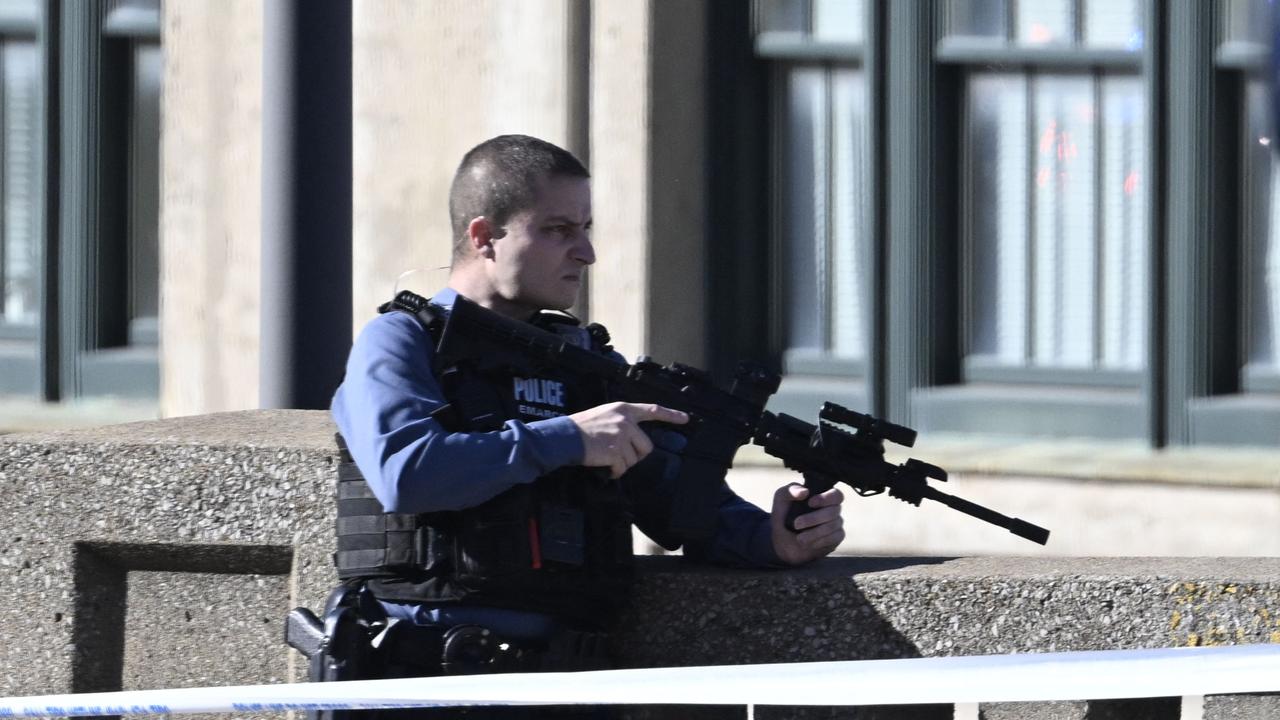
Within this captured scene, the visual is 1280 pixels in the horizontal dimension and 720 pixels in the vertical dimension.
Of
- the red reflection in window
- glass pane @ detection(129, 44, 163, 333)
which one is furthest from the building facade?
glass pane @ detection(129, 44, 163, 333)

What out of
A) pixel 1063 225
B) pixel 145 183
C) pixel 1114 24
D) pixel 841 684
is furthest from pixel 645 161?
pixel 841 684

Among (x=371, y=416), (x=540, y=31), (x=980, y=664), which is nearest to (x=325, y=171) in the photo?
(x=371, y=416)

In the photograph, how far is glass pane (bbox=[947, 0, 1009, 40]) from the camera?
6676 mm

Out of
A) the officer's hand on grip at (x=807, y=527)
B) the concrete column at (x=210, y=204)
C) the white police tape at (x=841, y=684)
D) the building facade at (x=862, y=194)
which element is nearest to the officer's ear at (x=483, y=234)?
the officer's hand on grip at (x=807, y=527)

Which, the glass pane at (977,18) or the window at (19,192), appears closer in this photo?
the glass pane at (977,18)

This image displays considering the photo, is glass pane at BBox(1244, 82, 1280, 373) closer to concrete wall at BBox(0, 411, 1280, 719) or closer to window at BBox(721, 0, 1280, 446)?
window at BBox(721, 0, 1280, 446)

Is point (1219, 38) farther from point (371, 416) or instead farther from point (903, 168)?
point (371, 416)

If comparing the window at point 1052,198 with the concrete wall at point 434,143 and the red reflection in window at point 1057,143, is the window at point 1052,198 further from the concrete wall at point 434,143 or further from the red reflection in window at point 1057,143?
the concrete wall at point 434,143

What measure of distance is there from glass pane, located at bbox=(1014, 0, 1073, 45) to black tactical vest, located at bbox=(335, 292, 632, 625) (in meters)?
4.07

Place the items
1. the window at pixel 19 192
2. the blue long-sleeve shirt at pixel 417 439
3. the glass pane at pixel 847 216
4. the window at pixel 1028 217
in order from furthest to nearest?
the window at pixel 19 192, the glass pane at pixel 847 216, the window at pixel 1028 217, the blue long-sleeve shirt at pixel 417 439

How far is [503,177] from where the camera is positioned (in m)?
3.15

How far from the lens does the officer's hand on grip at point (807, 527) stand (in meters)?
3.14

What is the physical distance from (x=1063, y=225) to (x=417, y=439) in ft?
14.7

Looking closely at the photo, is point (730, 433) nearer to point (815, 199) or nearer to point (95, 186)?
point (815, 199)
